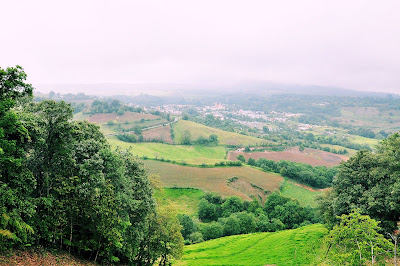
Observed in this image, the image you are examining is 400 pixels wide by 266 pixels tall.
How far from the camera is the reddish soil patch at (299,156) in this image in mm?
147500

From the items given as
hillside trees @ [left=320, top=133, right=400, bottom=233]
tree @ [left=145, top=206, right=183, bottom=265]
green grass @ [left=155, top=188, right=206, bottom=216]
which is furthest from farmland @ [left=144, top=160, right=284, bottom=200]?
tree @ [left=145, top=206, right=183, bottom=265]

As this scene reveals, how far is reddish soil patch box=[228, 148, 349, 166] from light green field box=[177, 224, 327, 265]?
94.3 meters

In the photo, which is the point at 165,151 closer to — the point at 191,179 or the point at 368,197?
the point at 191,179

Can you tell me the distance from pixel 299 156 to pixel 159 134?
96880mm

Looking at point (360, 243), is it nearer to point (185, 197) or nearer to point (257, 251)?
point (257, 251)

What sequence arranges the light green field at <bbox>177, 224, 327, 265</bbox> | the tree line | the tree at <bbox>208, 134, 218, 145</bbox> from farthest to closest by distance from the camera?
the tree at <bbox>208, 134, 218, 145</bbox> → the tree line → the light green field at <bbox>177, 224, 327, 265</bbox>

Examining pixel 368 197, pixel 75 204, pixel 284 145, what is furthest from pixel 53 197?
pixel 284 145

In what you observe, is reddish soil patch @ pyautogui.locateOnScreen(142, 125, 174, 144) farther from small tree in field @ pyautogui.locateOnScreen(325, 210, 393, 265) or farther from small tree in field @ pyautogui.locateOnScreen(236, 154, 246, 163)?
small tree in field @ pyautogui.locateOnScreen(325, 210, 393, 265)

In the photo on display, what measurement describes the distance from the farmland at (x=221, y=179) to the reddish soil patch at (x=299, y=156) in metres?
31.0

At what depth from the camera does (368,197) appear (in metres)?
33.3

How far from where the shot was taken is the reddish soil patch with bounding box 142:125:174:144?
163 metres

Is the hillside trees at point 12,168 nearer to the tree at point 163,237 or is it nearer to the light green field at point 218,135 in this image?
the tree at point 163,237

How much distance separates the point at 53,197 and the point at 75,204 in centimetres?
216

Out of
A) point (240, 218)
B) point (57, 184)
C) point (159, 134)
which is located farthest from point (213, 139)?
point (57, 184)
